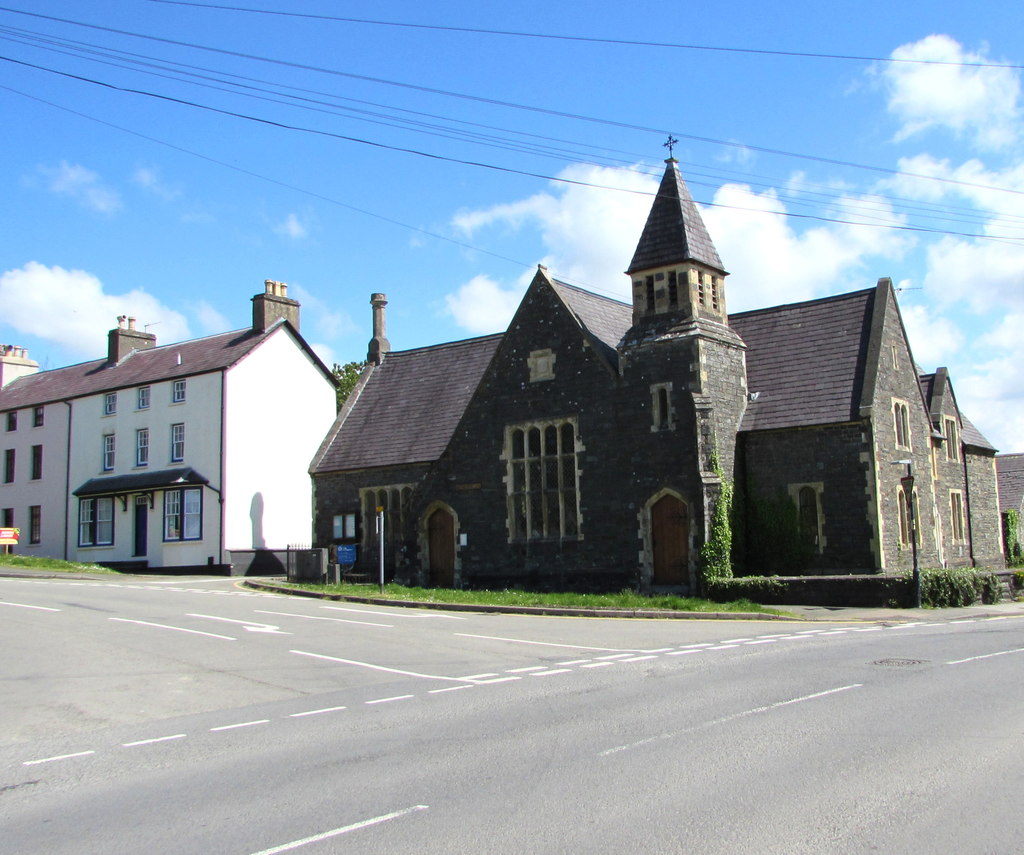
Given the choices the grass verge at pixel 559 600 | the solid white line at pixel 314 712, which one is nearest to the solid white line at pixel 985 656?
the solid white line at pixel 314 712

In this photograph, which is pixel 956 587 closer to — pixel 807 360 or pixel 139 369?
pixel 807 360

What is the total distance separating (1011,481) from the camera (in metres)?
56.7

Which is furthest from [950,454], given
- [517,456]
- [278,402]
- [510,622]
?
[278,402]

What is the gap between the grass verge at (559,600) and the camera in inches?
921

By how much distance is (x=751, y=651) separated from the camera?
50.5 ft

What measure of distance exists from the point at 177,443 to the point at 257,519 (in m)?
4.94

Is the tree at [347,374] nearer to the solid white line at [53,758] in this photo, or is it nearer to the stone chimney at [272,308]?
the stone chimney at [272,308]

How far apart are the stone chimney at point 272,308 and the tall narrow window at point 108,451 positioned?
28.0ft

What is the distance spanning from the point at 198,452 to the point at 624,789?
3758 centimetres

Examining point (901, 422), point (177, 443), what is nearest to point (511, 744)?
point (901, 422)

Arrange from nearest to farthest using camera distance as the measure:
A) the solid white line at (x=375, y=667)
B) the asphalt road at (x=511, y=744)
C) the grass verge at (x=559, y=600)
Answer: the asphalt road at (x=511, y=744)
the solid white line at (x=375, y=667)
the grass verge at (x=559, y=600)

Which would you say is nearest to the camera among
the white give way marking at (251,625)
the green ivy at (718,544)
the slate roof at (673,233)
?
the white give way marking at (251,625)

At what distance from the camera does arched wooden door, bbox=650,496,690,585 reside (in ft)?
92.4

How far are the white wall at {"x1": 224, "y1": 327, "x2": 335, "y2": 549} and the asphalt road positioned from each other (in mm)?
24512
